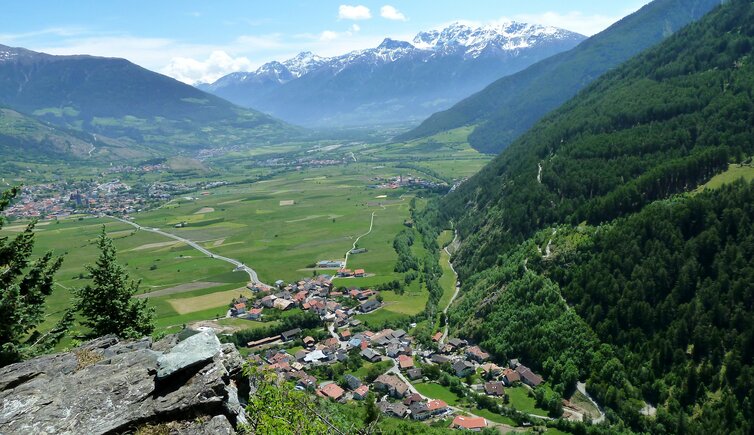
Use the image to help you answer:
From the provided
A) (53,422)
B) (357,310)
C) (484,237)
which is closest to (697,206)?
(484,237)

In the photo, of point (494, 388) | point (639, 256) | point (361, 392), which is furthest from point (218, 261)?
point (639, 256)

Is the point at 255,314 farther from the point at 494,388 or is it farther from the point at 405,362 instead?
the point at 494,388

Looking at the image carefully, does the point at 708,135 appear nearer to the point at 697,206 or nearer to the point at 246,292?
the point at 697,206

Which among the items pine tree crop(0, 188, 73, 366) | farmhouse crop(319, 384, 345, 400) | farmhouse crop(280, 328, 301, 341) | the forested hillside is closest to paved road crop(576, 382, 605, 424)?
farmhouse crop(319, 384, 345, 400)

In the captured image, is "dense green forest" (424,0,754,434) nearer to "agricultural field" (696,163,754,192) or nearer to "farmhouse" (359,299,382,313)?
"agricultural field" (696,163,754,192)

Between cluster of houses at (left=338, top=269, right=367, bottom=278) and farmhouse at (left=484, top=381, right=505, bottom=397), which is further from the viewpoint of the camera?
cluster of houses at (left=338, top=269, right=367, bottom=278)

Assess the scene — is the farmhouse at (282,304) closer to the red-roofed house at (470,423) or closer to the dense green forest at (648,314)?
the dense green forest at (648,314)
